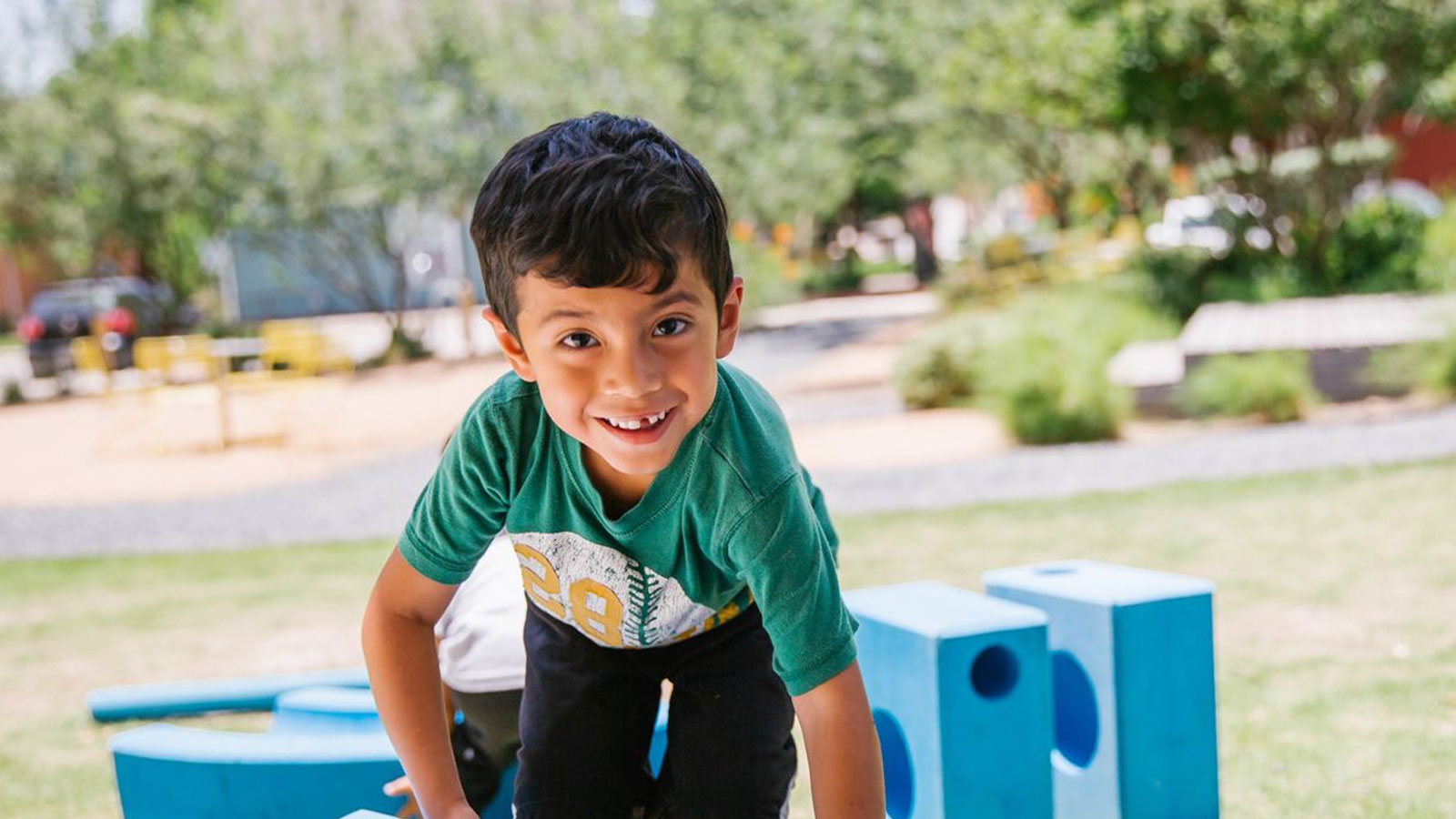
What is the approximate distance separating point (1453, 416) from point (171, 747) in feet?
28.7

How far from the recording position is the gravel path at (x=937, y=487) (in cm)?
882

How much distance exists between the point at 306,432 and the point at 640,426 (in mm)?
14069

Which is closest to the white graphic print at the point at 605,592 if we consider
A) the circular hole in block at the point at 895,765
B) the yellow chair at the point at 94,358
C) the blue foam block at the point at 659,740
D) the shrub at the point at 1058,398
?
the blue foam block at the point at 659,740

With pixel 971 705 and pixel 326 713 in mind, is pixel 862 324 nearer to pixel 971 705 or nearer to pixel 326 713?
pixel 326 713

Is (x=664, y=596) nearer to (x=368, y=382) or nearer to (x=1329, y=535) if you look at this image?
(x=1329, y=535)

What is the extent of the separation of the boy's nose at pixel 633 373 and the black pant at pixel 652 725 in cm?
62

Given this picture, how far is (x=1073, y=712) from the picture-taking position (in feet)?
11.0

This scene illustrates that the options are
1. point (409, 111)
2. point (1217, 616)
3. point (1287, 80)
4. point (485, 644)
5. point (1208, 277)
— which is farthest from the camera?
point (409, 111)

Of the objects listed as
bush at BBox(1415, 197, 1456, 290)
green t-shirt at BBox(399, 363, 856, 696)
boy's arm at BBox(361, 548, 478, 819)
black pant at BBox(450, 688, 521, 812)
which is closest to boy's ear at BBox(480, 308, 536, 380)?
green t-shirt at BBox(399, 363, 856, 696)

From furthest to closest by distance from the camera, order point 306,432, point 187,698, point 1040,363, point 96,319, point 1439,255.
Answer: point 96,319
point 306,432
point 1439,255
point 1040,363
point 187,698

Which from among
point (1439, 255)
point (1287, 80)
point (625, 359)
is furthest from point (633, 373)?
point (1287, 80)

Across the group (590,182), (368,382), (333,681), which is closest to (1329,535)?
(333,681)

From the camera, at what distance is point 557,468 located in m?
2.24

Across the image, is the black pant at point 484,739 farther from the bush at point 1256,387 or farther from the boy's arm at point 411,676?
the bush at point 1256,387
